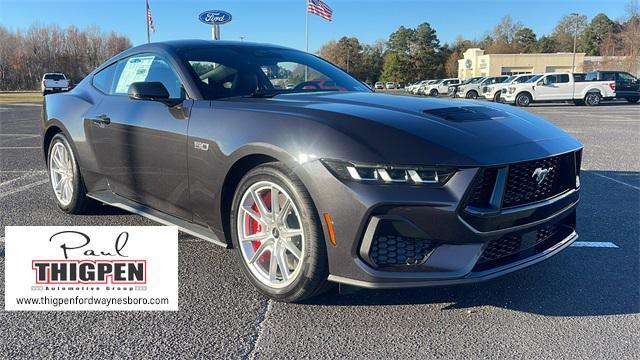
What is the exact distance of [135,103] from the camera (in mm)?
3555

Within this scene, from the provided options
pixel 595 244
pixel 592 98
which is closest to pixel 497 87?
pixel 592 98

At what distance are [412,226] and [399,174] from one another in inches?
9.7

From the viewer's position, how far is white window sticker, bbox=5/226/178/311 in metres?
2.71

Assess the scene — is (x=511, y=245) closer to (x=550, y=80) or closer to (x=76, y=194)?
(x=76, y=194)

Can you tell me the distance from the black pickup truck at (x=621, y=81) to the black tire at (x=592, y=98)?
2.50ft

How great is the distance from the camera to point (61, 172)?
14.8ft

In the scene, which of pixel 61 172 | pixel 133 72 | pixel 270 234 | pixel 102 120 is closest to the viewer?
pixel 270 234

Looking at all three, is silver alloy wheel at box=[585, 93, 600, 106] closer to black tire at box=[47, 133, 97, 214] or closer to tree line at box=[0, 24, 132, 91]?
black tire at box=[47, 133, 97, 214]

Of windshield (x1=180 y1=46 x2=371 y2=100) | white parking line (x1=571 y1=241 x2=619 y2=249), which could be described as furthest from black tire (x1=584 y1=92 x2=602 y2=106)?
windshield (x1=180 y1=46 x2=371 y2=100)

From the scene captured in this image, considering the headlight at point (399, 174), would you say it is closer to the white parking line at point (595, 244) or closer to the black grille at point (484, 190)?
the black grille at point (484, 190)

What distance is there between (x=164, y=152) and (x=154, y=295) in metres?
0.94

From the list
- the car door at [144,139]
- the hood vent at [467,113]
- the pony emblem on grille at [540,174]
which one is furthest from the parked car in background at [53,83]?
the pony emblem on grille at [540,174]

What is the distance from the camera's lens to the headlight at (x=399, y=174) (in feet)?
7.45

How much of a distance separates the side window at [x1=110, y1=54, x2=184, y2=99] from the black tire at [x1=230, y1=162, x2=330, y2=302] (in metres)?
1.08
